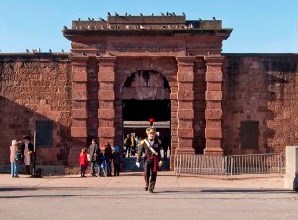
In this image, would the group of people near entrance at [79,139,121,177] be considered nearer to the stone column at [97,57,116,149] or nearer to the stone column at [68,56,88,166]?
the stone column at [97,57,116,149]

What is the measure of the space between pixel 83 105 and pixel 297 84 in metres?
8.74

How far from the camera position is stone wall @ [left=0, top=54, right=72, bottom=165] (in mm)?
22406

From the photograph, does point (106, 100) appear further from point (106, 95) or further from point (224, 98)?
point (224, 98)

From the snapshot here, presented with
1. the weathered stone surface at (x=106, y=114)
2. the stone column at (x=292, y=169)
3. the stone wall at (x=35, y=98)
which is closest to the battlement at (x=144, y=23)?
the stone wall at (x=35, y=98)

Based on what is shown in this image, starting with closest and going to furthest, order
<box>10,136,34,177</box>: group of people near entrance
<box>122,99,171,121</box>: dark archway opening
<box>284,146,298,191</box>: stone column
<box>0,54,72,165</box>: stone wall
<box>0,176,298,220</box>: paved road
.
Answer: <box>0,176,298,220</box>: paved road < <box>284,146,298,191</box>: stone column < <box>10,136,34,177</box>: group of people near entrance < <box>0,54,72,165</box>: stone wall < <box>122,99,171,121</box>: dark archway opening

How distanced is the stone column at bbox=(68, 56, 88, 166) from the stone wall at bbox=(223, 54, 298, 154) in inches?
228

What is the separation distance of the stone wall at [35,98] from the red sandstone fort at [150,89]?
0.04 metres

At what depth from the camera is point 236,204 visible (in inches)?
461

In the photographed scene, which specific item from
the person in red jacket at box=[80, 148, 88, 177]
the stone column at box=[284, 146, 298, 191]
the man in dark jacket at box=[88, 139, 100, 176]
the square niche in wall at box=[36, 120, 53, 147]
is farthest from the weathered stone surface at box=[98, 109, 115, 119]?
the stone column at box=[284, 146, 298, 191]

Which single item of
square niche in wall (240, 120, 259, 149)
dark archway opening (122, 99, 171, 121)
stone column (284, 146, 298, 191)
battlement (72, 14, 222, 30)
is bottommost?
stone column (284, 146, 298, 191)

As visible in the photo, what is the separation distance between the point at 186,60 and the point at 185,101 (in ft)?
5.35

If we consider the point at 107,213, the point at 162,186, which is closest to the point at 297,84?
the point at 162,186

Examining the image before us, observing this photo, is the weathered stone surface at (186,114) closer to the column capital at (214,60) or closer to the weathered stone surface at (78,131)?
the column capital at (214,60)

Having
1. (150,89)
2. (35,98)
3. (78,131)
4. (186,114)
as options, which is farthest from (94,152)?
(186,114)
